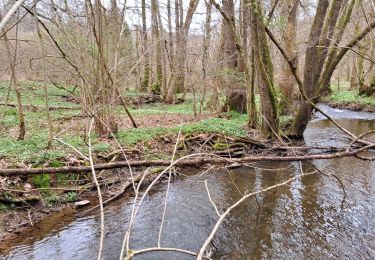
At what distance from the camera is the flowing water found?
487 cm

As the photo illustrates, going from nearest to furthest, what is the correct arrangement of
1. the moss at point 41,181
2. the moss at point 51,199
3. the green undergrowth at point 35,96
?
the moss at point 51,199, the moss at point 41,181, the green undergrowth at point 35,96

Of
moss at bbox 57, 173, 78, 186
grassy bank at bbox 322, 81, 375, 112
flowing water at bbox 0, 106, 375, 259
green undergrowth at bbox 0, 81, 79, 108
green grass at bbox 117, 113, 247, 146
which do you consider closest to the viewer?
flowing water at bbox 0, 106, 375, 259

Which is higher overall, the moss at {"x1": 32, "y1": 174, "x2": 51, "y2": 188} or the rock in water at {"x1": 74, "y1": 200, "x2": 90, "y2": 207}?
the moss at {"x1": 32, "y1": 174, "x2": 51, "y2": 188}

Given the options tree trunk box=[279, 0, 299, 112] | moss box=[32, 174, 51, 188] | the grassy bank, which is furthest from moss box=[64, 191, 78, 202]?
the grassy bank

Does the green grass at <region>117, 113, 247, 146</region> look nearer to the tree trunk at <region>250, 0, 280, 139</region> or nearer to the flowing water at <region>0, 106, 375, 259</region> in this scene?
the tree trunk at <region>250, 0, 280, 139</region>

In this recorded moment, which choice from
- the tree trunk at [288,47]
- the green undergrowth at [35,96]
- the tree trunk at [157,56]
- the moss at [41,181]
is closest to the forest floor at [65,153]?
the moss at [41,181]

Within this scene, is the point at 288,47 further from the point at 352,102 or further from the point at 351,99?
the point at 351,99

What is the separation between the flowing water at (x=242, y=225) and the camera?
16.0ft

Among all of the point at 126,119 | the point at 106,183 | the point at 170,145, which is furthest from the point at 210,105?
the point at 106,183

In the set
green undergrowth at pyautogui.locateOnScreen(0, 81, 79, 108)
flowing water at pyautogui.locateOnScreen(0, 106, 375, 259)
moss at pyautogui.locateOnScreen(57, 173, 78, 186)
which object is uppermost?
green undergrowth at pyautogui.locateOnScreen(0, 81, 79, 108)

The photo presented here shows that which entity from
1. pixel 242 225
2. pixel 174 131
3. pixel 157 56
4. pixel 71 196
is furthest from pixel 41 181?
pixel 157 56

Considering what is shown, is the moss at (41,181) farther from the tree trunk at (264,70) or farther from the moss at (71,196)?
the tree trunk at (264,70)

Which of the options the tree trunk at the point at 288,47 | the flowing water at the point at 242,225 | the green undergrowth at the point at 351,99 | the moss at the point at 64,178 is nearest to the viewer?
the flowing water at the point at 242,225

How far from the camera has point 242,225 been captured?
18.6ft
